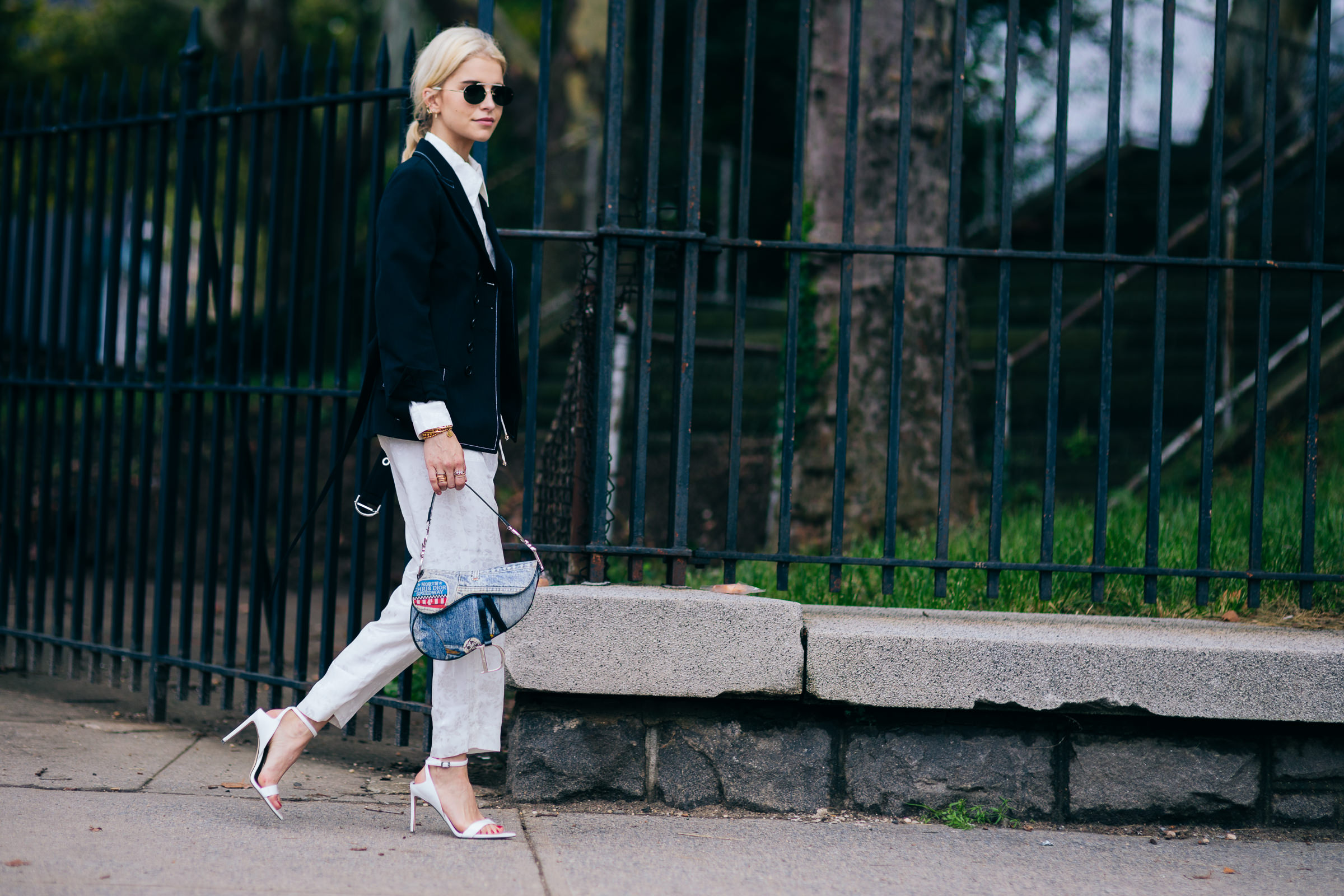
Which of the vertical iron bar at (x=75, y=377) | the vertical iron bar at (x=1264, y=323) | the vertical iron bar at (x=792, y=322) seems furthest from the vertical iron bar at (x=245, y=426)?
the vertical iron bar at (x=1264, y=323)

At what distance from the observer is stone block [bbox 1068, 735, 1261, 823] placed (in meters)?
3.38

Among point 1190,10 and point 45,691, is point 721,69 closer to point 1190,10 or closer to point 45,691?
point 1190,10

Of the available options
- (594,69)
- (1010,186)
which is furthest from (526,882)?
(594,69)

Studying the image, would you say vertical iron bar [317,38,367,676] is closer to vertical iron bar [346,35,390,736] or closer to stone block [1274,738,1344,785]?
vertical iron bar [346,35,390,736]

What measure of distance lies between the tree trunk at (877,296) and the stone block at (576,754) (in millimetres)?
2630

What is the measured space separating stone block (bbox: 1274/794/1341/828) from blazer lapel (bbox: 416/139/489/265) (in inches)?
108

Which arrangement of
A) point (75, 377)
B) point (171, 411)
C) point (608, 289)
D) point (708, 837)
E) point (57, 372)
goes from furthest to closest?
1. point (57, 372)
2. point (75, 377)
3. point (171, 411)
4. point (608, 289)
5. point (708, 837)

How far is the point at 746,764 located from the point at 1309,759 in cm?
161

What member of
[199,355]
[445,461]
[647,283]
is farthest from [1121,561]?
[199,355]

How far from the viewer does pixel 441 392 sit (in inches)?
114

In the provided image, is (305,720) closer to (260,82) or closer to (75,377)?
(260,82)

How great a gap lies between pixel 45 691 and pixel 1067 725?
3.90m

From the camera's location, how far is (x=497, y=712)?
314cm

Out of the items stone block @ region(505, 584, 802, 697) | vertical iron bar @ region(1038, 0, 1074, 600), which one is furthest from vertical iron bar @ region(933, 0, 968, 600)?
stone block @ region(505, 584, 802, 697)
